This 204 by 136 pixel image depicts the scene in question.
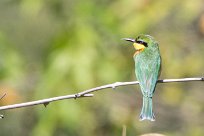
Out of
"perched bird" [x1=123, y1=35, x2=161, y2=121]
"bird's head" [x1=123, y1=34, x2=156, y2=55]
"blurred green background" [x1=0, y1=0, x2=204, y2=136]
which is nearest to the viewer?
"perched bird" [x1=123, y1=35, x2=161, y2=121]

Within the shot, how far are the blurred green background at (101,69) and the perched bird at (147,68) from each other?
660 mm

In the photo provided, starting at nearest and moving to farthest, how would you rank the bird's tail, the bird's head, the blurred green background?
the bird's tail
the bird's head
the blurred green background

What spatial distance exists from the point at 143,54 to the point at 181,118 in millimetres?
2216

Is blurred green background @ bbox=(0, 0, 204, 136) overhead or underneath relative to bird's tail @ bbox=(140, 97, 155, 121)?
overhead

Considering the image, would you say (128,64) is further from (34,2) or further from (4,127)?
(4,127)

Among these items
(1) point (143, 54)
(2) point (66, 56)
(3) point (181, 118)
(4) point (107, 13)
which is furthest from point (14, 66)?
(3) point (181, 118)

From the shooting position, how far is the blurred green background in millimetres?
4570

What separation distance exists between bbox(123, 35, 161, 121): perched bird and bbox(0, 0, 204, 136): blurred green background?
660 millimetres

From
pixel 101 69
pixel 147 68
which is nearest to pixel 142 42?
pixel 147 68

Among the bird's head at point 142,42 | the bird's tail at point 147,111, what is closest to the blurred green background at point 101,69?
the bird's head at point 142,42

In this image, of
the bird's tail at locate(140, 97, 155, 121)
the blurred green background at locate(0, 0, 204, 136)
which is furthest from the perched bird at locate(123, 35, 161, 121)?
the blurred green background at locate(0, 0, 204, 136)

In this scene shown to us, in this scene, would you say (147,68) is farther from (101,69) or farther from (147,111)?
(101,69)

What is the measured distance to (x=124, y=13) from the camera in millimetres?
5078

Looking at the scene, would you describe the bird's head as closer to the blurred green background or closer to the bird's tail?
the bird's tail
